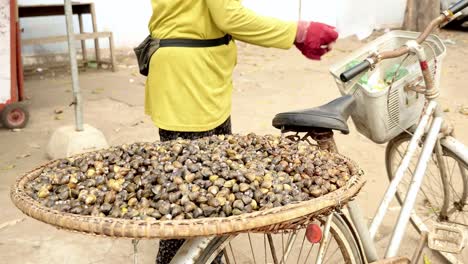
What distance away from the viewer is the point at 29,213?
4.94 feet

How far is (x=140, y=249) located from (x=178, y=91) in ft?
3.90

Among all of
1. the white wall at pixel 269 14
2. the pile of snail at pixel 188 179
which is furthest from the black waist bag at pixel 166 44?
the white wall at pixel 269 14

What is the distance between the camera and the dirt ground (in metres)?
3.23

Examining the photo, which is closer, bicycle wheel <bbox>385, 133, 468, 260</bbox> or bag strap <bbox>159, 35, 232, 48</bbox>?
bag strap <bbox>159, 35, 232, 48</bbox>

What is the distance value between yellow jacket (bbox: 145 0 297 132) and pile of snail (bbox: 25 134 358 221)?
0.56 meters

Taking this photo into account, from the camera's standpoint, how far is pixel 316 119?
2127 millimetres

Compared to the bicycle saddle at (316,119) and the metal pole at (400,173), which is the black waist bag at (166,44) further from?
the metal pole at (400,173)

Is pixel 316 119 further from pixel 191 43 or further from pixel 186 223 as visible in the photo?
pixel 186 223

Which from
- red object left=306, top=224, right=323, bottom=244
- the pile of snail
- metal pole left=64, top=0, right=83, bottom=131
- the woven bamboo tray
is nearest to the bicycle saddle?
the pile of snail

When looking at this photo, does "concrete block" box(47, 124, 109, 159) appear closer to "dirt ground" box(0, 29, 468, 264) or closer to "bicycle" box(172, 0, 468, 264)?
"dirt ground" box(0, 29, 468, 264)

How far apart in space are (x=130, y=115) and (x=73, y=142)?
4.76 ft

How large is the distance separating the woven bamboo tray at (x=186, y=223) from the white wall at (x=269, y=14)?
648 centimetres

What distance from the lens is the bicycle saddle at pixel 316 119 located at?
83.6 inches

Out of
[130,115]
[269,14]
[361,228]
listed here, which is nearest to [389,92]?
[361,228]
